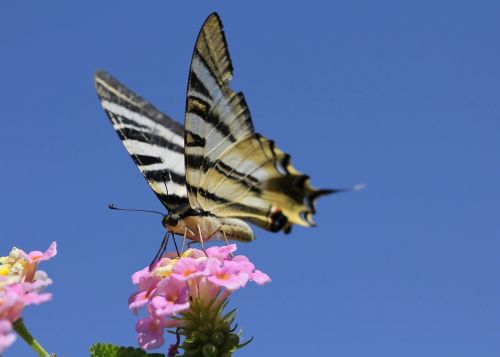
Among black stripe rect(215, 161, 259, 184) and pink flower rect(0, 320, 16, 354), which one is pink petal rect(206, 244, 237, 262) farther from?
pink flower rect(0, 320, 16, 354)

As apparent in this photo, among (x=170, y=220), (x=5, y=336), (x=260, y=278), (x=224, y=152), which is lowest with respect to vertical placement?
(x=5, y=336)

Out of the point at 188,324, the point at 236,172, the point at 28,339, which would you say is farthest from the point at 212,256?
the point at 28,339

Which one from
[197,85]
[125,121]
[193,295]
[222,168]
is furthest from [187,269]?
[125,121]

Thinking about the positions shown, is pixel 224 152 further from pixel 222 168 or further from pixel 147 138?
pixel 147 138

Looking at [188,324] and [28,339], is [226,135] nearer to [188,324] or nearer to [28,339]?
[188,324]

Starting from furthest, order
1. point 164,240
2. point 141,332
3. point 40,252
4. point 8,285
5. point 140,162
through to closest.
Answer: point 140,162
point 164,240
point 40,252
point 141,332
point 8,285

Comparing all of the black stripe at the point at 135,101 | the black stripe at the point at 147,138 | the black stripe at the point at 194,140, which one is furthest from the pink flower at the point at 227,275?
the black stripe at the point at 135,101
